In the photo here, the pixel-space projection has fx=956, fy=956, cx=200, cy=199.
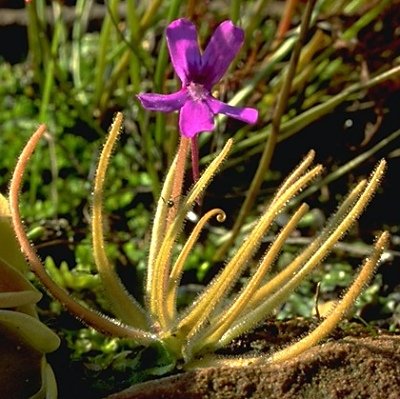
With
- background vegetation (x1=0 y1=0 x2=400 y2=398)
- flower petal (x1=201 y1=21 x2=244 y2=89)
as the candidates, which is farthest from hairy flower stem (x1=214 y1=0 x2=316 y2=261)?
flower petal (x1=201 y1=21 x2=244 y2=89)

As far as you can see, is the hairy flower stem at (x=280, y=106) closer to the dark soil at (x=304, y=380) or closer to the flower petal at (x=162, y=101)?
the flower petal at (x=162, y=101)

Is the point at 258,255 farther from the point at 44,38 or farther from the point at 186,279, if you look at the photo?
the point at 44,38

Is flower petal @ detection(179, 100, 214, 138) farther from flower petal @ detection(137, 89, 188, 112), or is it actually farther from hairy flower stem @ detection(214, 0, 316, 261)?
hairy flower stem @ detection(214, 0, 316, 261)

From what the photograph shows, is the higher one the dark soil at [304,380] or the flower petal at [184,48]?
the flower petal at [184,48]

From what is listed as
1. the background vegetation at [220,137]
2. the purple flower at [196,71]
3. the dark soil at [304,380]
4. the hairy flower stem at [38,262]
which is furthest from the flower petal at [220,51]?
the background vegetation at [220,137]

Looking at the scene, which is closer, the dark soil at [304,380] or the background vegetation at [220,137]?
the dark soil at [304,380]

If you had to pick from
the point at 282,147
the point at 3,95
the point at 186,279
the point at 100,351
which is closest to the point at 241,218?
the point at 186,279
